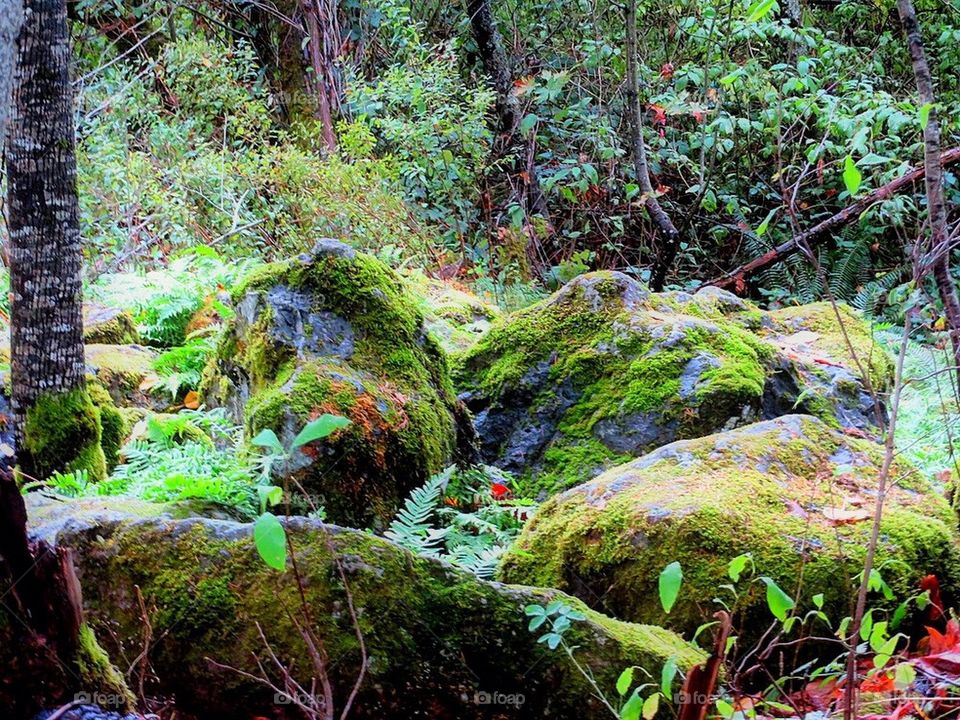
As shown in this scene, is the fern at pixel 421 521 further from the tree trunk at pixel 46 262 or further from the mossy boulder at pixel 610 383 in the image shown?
the tree trunk at pixel 46 262

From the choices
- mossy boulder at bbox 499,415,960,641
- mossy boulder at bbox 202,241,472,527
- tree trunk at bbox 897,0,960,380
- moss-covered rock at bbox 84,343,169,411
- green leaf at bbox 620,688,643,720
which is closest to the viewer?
green leaf at bbox 620,688,643,720

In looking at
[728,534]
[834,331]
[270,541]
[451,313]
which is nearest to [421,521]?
[728,534]

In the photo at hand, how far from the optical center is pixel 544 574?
12.4 ft

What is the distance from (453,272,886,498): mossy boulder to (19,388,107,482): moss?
84.4 inches

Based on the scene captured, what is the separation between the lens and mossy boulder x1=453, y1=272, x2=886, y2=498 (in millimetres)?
5117

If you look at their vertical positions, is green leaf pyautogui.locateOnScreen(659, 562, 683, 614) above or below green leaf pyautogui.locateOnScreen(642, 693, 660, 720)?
above

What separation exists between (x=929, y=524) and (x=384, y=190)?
7.68 m

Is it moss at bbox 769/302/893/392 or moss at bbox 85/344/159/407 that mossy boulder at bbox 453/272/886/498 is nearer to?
moss at bbox 769/302/893/392

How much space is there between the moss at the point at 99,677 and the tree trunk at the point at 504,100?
31.9ft

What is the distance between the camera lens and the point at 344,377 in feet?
15.1

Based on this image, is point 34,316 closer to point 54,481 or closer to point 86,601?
point 54,481

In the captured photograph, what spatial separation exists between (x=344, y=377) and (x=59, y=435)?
4.51 feet

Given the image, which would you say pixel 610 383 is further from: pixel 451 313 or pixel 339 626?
pixel 339 626

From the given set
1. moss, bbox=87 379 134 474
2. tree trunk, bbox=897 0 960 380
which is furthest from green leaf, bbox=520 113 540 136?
moss, bbox=87 379 134 474
